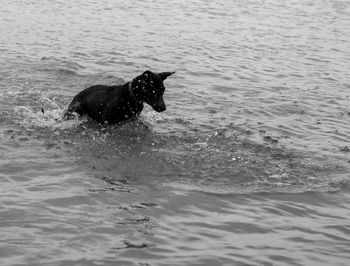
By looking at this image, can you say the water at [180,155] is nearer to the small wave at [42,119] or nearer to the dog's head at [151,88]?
the small wave at [42,119]

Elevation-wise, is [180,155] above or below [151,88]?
below

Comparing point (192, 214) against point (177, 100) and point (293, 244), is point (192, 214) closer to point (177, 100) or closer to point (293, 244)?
point (293, 244)

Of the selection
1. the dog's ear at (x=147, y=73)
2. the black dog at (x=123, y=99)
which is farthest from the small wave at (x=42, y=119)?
the dog's ear at (x=147, y=73)

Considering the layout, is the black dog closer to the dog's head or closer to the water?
the dog's head

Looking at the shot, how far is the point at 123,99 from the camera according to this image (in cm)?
1020

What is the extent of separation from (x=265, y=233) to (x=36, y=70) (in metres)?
9.06

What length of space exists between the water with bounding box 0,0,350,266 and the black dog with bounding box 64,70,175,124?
0.26 metres

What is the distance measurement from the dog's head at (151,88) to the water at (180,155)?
61 centimetres

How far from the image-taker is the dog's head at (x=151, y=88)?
1005 cm

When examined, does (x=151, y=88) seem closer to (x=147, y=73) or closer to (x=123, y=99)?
(x=147, y=73)

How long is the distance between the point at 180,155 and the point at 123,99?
1543 mm

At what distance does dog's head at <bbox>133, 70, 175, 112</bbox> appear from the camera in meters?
10.0

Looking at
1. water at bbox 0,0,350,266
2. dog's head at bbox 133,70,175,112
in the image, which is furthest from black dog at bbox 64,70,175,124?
water at bbox 0,0,350,266

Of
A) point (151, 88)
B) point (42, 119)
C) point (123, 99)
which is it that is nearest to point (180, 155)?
point (151, 88)
